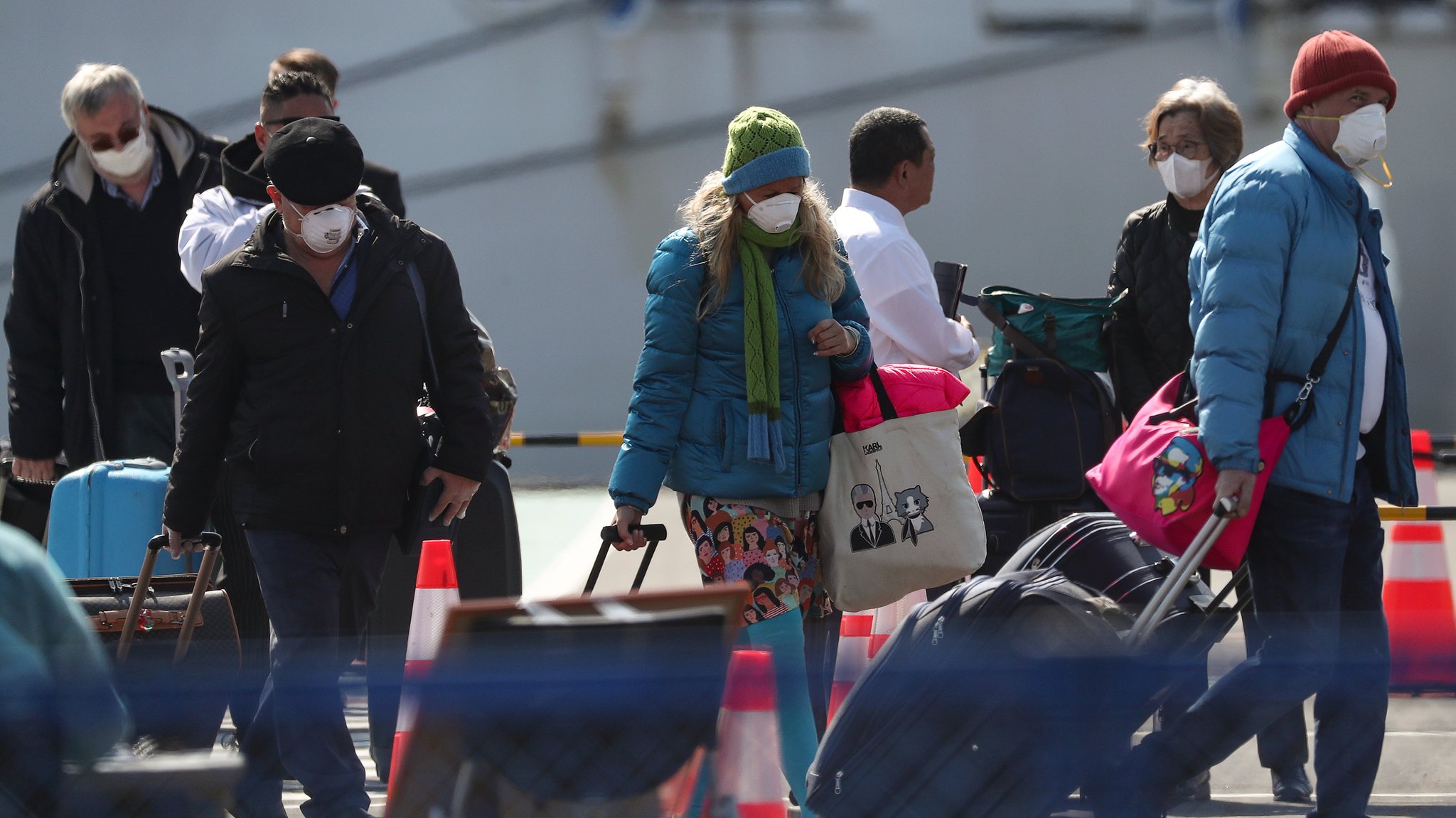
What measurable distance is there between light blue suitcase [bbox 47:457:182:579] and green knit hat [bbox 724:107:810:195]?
185 cm

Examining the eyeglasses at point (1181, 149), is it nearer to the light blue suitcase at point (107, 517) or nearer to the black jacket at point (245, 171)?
the black jacket at point (245, 171)

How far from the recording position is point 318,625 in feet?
12.8

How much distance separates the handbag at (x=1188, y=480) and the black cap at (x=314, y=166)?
1772 millimetres

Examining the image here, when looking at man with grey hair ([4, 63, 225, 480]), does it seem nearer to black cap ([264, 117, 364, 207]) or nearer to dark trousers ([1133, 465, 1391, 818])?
black cap ([264, 117, 364, 207])

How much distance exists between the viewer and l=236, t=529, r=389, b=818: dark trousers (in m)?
2.96

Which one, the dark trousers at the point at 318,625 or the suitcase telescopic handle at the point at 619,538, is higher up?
the suitcase telescopic handle at the point at 619,538

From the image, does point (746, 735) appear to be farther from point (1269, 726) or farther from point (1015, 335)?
point (1015, 335)

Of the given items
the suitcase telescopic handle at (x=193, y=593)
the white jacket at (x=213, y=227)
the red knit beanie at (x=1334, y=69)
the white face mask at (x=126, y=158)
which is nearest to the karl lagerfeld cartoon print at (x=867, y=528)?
the red knit beanie at (x=1334, y=69)

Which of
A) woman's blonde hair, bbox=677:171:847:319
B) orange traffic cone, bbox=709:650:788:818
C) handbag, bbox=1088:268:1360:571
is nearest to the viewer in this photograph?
orange traffic cone, bbox=709:650:788:818

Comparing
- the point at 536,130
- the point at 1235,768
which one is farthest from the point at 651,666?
the point at 536,130

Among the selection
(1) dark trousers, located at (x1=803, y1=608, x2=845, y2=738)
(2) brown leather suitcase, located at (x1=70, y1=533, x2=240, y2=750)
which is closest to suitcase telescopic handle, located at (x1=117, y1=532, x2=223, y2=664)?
(2) brown leather suitcase, located at (x1=70, y1=533, x2=240, y2=750)

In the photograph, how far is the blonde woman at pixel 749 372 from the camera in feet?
12.3

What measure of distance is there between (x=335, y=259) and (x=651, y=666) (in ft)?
6.27

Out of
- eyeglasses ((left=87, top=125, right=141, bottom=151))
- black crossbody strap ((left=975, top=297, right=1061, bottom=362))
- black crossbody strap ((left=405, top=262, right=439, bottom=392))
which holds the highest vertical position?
eyeglasses ((left=87, top=125, right=141, bottom=151))
